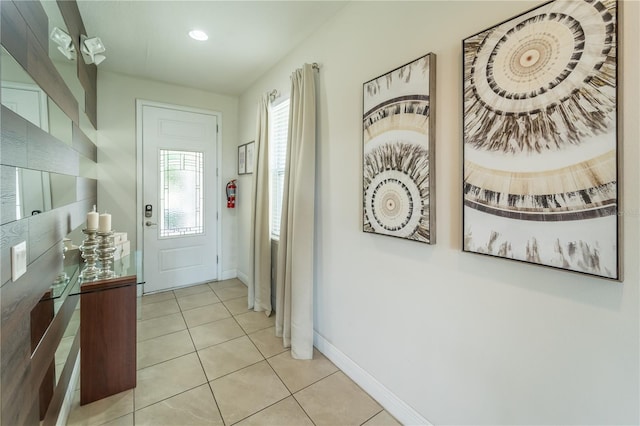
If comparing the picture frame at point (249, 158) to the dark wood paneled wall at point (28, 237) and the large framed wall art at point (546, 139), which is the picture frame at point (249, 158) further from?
the large framed wall art at point (546, 139)

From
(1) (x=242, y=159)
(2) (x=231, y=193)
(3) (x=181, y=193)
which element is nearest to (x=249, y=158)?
(1) (x=242, y=159)

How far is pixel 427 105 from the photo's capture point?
1.41m

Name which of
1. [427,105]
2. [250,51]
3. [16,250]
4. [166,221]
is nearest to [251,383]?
[16,250]

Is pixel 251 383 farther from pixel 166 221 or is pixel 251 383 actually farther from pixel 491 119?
pixel 166 221

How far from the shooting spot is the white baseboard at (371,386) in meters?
1.57

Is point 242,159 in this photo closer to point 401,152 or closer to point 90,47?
point 90,47

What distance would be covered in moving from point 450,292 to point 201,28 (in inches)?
108

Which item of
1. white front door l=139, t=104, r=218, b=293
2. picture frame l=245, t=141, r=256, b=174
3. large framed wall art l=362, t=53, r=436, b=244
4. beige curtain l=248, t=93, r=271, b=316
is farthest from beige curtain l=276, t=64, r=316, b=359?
white front door l=139, t=104, r=218, b=293

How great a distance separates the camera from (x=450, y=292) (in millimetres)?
1385

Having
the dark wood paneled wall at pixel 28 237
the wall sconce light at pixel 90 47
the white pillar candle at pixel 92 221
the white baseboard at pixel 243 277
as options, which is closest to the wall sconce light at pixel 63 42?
the dark wood paneled wall at pixel 28 237

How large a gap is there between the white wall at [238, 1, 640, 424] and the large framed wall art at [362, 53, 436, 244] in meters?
0.06

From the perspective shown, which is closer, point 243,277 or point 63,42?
point 63,42

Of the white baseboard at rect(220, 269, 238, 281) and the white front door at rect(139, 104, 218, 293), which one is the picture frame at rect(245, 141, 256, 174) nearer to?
the white front door at rect(139, 104, 218, 293)

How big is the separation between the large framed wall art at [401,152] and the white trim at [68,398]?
2.05 metres
